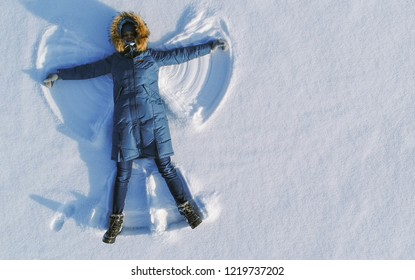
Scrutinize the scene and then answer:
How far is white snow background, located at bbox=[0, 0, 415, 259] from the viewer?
2336 mm

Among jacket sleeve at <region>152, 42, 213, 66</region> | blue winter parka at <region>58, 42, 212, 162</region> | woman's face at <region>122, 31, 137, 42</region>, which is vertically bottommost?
blue winter parka at <region>58, 42, 212, 162</region>

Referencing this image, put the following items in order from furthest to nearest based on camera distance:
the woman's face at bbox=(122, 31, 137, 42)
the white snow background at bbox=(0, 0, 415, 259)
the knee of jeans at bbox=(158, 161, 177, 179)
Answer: the white snow background at bbox=(0, 0, 415, 259)
the knee of jeans at bbox=(158, 161, 177, 179)
the woman's face at bbox=(122, 31, 137, 42)

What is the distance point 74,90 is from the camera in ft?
7.72

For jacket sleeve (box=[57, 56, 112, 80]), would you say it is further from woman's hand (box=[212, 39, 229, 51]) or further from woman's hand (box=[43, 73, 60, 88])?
woman's hand (box=[212, 39, 229, 51])

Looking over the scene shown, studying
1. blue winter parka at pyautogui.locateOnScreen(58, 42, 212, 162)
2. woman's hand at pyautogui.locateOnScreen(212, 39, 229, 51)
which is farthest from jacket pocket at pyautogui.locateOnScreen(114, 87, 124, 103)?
woman's hand at pyautogui.locateOnScreen(212, 39, 229, 51)

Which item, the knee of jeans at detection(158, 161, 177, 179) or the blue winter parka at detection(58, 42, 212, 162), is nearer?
the blue winter parka at detection(58, 42, 212, 162)

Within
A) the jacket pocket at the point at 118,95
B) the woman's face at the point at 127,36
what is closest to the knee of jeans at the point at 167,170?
the jacket pocket at the point at 118,95

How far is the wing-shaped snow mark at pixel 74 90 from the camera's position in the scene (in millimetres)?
2324

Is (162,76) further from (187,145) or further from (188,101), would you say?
(187,145)

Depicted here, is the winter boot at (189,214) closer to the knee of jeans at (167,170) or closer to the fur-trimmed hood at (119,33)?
the knee of jeans at (167,170)

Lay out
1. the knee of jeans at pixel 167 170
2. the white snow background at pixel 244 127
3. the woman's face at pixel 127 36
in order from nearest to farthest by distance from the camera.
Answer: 1. the woman's face at pixel 127 36
2. the knee of jeans at pixel 167 170
3. the white snow background at pixel 244 127

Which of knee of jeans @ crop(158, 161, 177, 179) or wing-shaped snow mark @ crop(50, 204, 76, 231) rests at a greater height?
knee of jeans @ crop(158, 161, 177, 179)

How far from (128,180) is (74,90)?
66 centimetres

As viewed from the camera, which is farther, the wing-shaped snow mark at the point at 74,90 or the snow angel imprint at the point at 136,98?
the wing-shaped snow mark at the point at 74,90
